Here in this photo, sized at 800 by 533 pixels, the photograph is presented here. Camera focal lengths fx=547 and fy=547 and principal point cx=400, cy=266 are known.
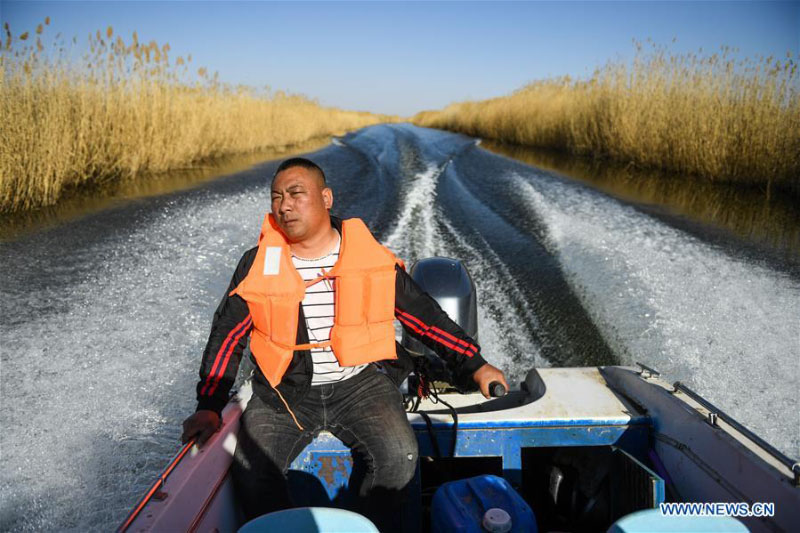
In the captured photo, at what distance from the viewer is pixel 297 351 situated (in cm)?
188

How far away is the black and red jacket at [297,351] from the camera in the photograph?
1.85 m

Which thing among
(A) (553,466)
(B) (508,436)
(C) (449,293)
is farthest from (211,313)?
(A) (553,466)

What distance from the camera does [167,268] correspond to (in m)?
4.61

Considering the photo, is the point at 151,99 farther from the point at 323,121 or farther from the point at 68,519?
the point at 323,121

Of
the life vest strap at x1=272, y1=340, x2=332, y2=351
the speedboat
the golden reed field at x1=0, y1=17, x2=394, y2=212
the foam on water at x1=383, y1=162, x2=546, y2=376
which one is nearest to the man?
the life vest strap at x1=272, y1=340, x2=332, y2=351

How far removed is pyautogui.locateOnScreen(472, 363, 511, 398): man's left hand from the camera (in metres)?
1.88

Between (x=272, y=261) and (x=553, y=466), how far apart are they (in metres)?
1.29

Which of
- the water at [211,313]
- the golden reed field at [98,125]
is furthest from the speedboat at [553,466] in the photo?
the golden reed field at [98,125]

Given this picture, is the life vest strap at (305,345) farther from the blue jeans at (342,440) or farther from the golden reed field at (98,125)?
the golden reed field at (98,125)

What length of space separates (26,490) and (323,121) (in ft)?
63.4

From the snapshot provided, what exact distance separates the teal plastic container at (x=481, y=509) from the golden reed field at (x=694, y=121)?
22.4 feet

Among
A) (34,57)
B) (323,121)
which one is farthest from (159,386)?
(323,121)

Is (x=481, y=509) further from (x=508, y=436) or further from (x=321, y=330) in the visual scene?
(x=321, y=330)

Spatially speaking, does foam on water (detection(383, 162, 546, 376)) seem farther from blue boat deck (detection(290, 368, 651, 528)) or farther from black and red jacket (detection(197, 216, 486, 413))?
black and red jacket (detection(197, 216, 486, 413))
